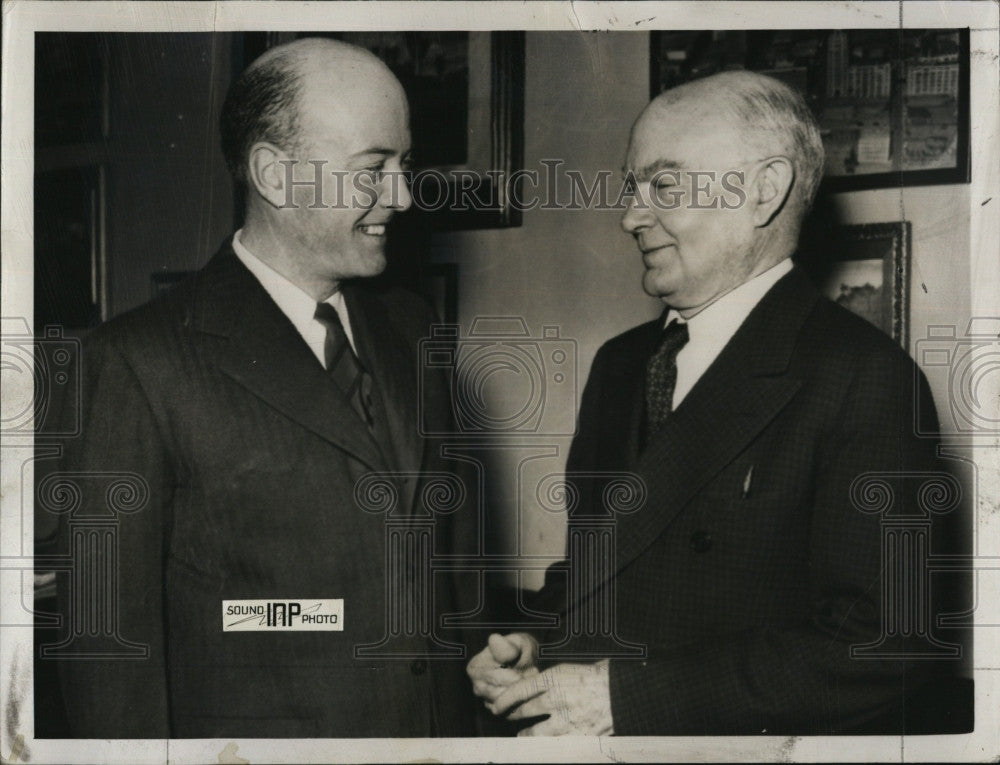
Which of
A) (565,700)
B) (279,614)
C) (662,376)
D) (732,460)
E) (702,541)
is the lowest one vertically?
(565,700)

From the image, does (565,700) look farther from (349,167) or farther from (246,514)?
(349,167)

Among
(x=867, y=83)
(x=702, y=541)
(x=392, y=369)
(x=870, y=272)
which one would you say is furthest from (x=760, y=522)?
(x=867, y=83)

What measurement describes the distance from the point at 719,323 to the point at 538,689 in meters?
0.69

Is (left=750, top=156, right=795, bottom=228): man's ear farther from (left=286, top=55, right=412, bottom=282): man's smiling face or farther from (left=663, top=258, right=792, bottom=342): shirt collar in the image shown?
(left=286, top=55, right=412, bottom=282): man's smiling face

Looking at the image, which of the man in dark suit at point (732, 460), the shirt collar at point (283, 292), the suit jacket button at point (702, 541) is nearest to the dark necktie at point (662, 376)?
the man in dark suit at point (732, 460)

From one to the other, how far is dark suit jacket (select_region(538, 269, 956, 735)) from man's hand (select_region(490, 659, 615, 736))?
33mm

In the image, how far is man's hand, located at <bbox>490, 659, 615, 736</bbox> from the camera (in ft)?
5.44

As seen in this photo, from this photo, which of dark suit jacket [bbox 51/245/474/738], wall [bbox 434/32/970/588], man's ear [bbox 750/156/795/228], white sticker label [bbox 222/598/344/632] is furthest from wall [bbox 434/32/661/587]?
white sticker label [bbox 222/598/344/632]

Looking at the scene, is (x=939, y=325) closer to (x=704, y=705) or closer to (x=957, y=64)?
(x=957, y=64)

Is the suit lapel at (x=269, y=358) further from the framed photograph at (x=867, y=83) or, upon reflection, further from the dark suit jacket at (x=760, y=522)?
the framed photograph at (x=867, y=83)

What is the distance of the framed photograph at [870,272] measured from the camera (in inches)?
64.9

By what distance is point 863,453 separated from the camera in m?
1.62

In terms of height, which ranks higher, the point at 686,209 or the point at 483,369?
the point at 686,209

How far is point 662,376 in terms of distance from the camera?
5.42 ft
